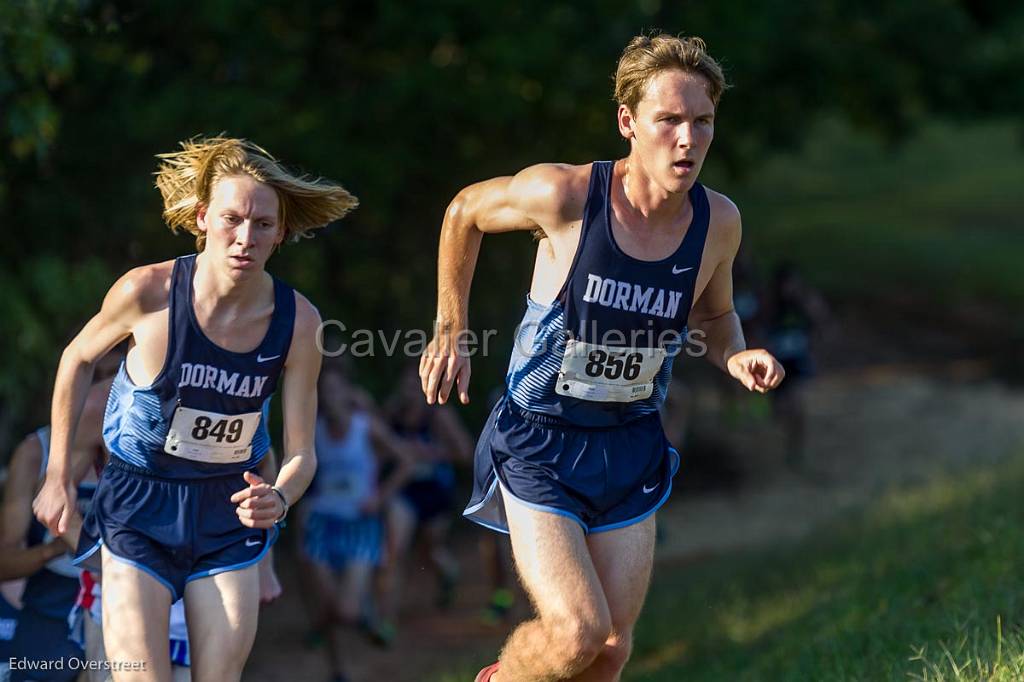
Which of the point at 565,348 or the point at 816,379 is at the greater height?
the point at 565,348

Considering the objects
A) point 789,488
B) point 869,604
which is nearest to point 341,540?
point 869,604

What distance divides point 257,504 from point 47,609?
1345 mm

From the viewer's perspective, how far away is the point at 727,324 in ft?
15.7

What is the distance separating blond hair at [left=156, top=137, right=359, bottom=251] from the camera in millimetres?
4445

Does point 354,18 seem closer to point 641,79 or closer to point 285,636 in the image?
point 285,636

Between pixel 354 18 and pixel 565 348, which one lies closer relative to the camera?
pixel 565 348

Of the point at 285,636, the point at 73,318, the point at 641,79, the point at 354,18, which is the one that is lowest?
the point at 285,636

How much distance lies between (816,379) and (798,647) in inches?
470

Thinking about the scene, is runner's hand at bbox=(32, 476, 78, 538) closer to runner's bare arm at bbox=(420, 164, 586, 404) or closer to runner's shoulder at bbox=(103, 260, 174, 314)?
Result: runner's shoulder at bbox=(103, 260, 174, 314)

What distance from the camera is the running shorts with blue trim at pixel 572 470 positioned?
14.7 ft

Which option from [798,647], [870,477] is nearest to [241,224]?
[798,647]

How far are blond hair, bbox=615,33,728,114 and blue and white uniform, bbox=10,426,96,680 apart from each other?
237 cm

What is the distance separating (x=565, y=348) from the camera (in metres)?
4.43

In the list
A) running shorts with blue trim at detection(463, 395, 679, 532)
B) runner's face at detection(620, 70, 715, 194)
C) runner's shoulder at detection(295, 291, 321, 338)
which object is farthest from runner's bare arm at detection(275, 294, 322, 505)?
runner's face at detection(620, 70, 715, 194)
